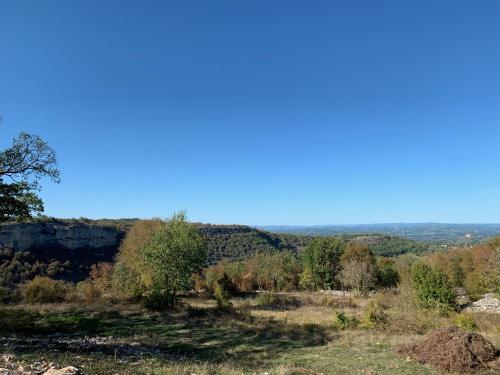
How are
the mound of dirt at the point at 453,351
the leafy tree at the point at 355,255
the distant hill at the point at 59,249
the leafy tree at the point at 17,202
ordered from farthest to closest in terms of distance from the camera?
the distant hill at the point at 59,249 < the leafy tree at the point at 355,255 < the leafy tree at the point at 17,202 < the mound of dirt at the point at 453,351

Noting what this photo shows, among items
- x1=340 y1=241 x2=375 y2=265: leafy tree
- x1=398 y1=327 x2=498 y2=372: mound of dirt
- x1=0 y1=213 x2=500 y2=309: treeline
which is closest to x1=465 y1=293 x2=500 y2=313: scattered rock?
x1=0 y1=213 x2=500 y2=309: treeline

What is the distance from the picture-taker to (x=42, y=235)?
9069cm

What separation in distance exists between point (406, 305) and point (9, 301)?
37958 millimetres

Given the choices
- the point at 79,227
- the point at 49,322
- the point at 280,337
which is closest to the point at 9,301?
the point at 49,322

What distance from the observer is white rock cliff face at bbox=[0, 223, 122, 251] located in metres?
82.6

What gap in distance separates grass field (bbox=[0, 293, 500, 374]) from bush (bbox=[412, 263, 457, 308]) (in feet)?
20.0

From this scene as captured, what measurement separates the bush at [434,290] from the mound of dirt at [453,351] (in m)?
20.6

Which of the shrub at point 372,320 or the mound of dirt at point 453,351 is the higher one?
the mound of dirt at point 453,351

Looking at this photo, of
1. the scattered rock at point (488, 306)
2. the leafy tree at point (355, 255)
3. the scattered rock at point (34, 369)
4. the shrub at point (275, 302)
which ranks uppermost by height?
the scattered rock at point (34, 369)

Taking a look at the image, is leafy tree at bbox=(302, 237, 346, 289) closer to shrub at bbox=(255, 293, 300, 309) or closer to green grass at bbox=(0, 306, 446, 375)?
shrub at bbox=(255, 293, 300, 309)

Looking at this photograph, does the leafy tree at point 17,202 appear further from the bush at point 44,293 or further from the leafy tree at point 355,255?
the leafy tree at point 355,255

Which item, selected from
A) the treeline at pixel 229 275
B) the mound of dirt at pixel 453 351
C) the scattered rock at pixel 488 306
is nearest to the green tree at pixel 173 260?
the treeline at pixel 229 275

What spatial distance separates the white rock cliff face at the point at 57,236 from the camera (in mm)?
82562

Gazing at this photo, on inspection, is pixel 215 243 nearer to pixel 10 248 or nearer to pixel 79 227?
pixel 79 227
